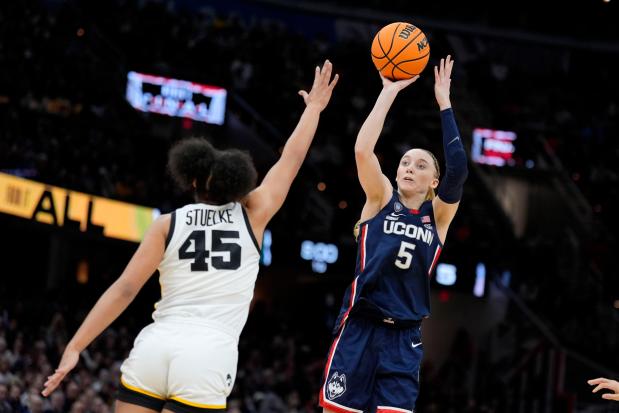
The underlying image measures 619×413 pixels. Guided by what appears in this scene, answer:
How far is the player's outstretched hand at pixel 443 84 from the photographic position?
6270 millimetres

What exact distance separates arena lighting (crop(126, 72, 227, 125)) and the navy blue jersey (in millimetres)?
15788

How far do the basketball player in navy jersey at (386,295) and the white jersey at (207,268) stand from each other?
1310mm

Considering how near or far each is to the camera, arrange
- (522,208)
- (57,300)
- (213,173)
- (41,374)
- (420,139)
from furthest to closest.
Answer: (522,208)
(420,139)
(57,300)
(41,374)
(213,173)

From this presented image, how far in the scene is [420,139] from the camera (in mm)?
22812

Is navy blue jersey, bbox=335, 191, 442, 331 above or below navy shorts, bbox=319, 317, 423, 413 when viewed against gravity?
above

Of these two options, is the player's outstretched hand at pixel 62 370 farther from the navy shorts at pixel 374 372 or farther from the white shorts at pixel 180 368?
the navy shorts at pixel 374 372

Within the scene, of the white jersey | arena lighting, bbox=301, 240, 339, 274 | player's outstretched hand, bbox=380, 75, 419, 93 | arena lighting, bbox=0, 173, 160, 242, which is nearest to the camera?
the white jersey

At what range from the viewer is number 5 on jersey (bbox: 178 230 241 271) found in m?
4.90

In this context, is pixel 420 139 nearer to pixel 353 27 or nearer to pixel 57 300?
pixel 353 27

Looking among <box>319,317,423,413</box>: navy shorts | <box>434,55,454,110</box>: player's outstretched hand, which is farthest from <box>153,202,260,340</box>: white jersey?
<box>434,55,454,110</box>: player's outstretched hand

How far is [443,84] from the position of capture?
20.9ft

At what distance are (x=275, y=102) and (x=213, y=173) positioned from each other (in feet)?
62.3

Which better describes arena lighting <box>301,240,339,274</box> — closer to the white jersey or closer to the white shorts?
the white jersey

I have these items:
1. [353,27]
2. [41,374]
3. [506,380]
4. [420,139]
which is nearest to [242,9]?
[353,27]
